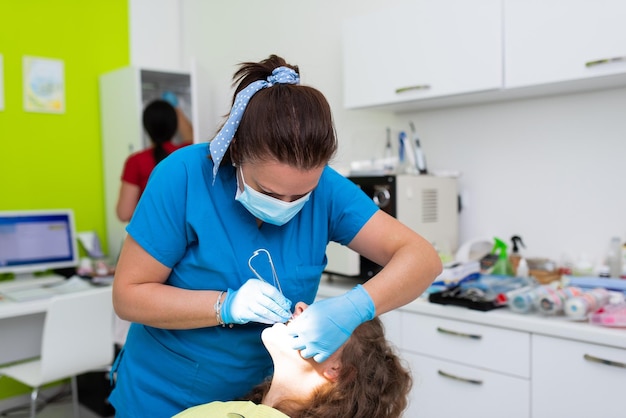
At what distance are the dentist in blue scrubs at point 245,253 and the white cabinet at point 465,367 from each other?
76 cm

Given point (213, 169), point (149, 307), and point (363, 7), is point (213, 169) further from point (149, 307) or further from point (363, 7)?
point (363, 7)

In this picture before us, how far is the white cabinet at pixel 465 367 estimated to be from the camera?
1827 mm

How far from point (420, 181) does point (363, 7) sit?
1.08 metres

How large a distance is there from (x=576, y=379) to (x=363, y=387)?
901 mm

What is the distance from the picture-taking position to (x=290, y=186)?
1.09m

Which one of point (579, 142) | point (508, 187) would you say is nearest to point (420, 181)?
point (508, 187)

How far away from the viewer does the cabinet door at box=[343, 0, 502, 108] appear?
208 centimetres

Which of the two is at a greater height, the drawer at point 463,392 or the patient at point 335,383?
the patient at point 335,383

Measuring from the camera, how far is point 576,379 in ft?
5.57

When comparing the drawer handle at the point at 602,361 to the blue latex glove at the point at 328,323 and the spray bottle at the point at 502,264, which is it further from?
the blue latex glove at the point at 328,323

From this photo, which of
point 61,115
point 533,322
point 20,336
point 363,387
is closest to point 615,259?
point 533,322

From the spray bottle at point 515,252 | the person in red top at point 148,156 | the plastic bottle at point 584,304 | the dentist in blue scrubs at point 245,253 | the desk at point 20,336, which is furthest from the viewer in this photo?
the person in red top at point 148,156

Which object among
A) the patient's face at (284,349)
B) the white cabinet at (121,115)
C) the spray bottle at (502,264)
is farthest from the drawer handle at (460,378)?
the white cabinet at (121,115)

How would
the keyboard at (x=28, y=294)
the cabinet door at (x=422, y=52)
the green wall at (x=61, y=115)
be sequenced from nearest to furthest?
the cabinet door at (x=422, y=52)
the keyboard at (x=28, y=294)
the green wall at (x=61, y=115)
